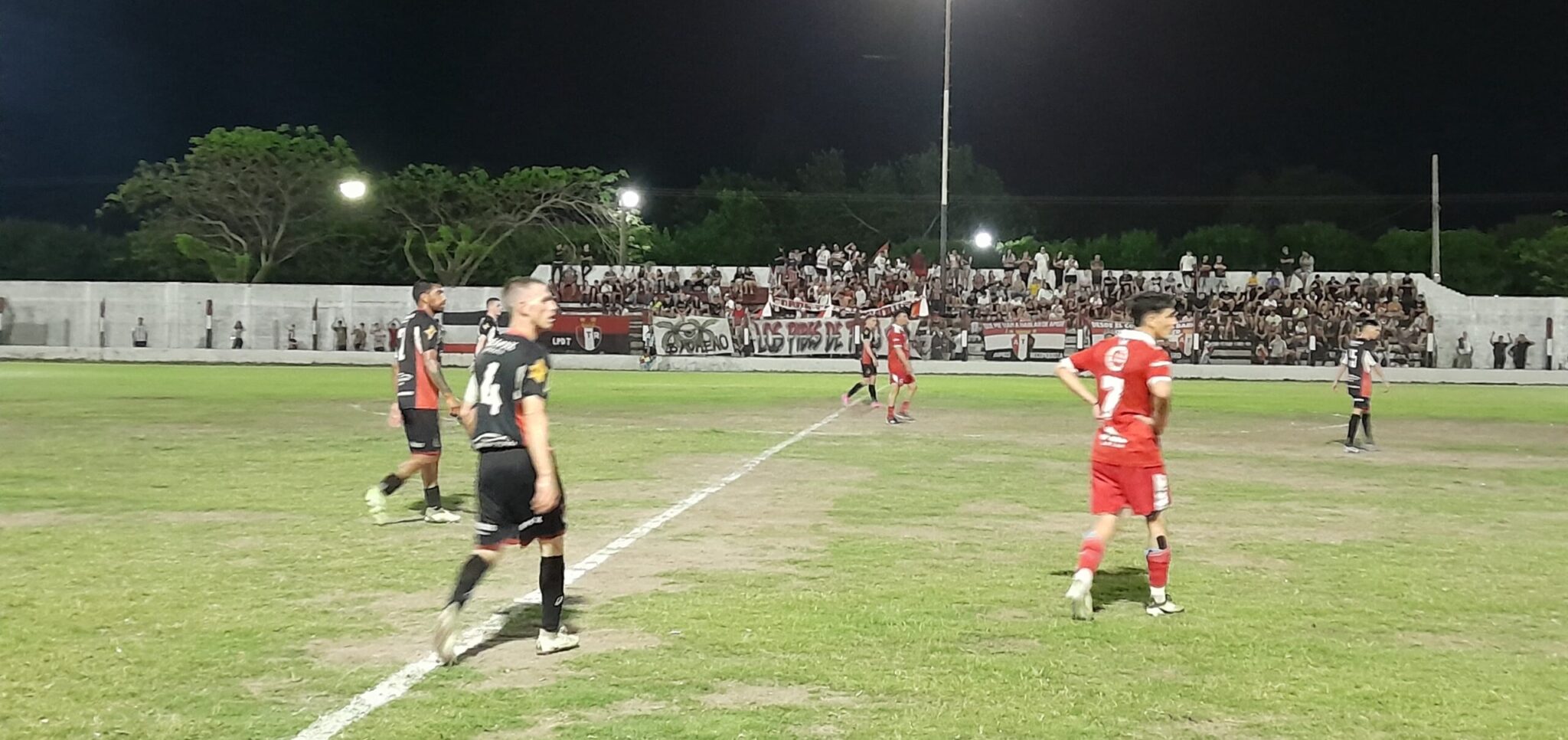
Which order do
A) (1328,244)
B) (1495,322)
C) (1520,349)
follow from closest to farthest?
(1520,349)
(1495,322)
(1328,244)

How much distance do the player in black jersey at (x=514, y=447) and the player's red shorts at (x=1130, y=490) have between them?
3257 mm

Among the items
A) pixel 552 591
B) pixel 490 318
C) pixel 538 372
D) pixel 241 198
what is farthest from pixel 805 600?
pixel 241 198

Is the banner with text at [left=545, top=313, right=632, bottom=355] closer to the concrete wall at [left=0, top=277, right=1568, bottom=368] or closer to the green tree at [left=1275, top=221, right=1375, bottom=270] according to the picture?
the concrete wall at [left=0, top=277, right=1568, bottom=368]

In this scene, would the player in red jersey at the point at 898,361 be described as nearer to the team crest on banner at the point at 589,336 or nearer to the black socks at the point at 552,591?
the black socks at the point at 552,591

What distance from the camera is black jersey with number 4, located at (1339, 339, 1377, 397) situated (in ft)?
58.0

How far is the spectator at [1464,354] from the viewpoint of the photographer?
41719mm

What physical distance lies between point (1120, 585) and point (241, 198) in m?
55.3

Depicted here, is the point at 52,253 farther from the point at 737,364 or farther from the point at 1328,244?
the point at 1328,244

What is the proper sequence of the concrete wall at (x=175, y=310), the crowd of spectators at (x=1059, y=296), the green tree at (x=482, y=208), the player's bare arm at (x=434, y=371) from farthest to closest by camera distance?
1. the green tree at (x=482, y=208)
2. the concrete wall at (x=175, y=310)
3. the crowd of spectators at (x=1059, y=296)
4. the player's bare arm at (x=434, y=371)

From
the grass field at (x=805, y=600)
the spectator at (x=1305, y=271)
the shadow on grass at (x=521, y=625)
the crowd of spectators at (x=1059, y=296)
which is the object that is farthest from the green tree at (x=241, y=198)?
the shadow on grass at (x=521, y=625)

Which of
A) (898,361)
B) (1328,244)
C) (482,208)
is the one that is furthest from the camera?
(1328,244)

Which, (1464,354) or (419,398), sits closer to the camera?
(419,398)

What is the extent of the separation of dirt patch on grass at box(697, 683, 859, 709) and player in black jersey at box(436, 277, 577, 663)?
113 centimetres

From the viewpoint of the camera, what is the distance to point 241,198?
56.3 metres
